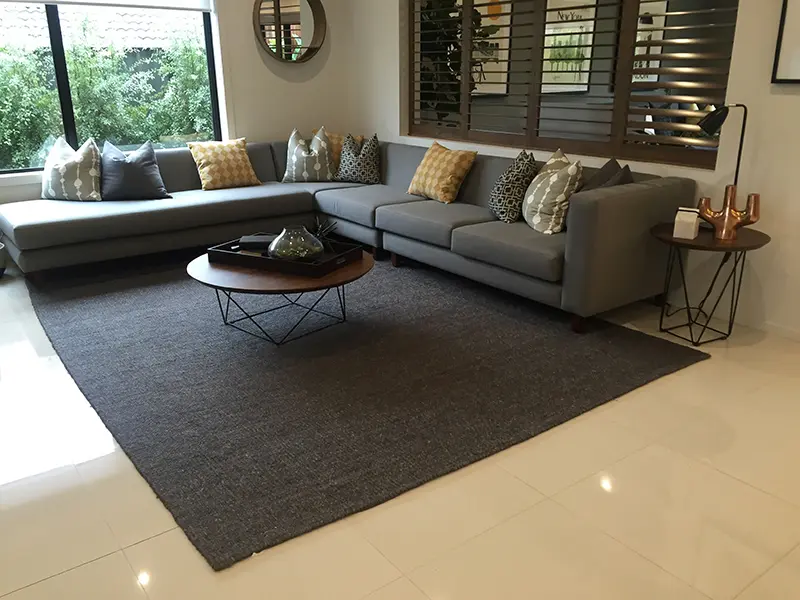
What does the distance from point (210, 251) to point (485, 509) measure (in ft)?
6.43

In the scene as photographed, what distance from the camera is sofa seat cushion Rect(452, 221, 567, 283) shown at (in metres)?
3.39

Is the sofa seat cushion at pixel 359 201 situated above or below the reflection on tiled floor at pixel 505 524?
above

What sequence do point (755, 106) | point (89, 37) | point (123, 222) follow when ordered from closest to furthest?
point (755, 106) < point (123, 222) < point (89, 37)

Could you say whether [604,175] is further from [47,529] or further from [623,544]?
[47,529]

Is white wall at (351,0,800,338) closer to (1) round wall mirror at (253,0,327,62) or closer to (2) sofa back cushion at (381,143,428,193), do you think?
(2) sofa back cushion at (381,143,428,193)

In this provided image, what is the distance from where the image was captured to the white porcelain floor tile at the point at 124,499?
2018mm

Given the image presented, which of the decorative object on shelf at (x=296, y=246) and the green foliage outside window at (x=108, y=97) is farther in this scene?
the green foliage outside window at (x=108, y=97)

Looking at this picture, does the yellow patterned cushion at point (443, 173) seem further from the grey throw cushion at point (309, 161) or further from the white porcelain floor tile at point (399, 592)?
the white porcelain floor tile at point (399, 592)

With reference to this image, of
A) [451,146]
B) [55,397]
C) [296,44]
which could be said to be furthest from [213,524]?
[296,44]

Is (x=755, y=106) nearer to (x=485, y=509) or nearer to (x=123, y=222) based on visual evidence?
(x=485, y=509)

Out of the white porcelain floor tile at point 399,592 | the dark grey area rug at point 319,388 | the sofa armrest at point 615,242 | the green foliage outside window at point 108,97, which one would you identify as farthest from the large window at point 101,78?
the white porcelain floor tile at point 399,592

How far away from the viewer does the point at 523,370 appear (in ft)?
9.98

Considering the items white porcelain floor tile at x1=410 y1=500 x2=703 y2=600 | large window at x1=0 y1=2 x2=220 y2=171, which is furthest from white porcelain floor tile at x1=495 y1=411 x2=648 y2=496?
large window at x1=0 y1=2 x2=220 y2=171

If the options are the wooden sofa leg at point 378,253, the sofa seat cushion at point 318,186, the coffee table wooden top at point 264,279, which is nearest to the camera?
the coffee table wooden top at point 264,279
